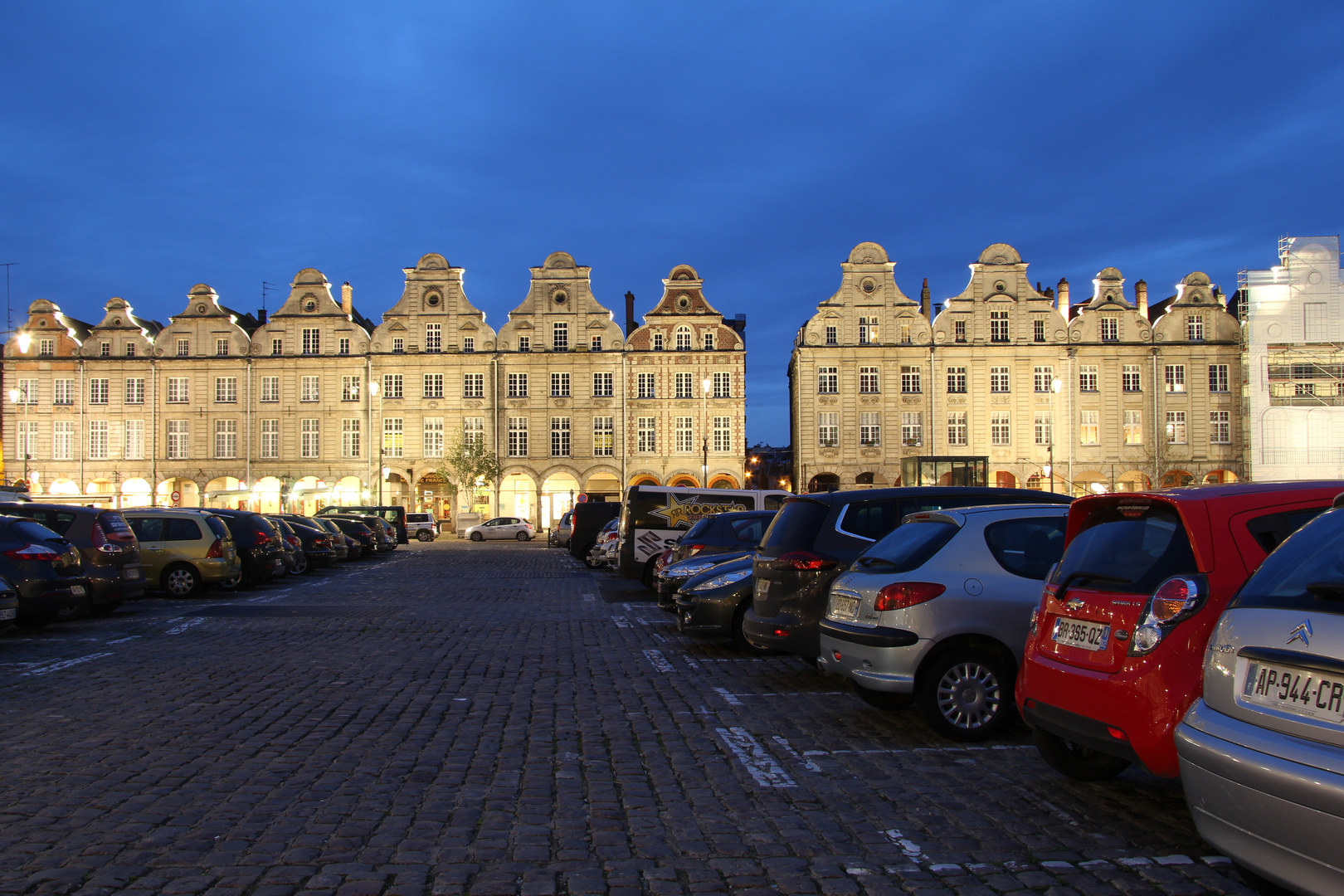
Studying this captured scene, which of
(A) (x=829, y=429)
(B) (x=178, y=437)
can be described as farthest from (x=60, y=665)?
(B) (x=178, y=437)

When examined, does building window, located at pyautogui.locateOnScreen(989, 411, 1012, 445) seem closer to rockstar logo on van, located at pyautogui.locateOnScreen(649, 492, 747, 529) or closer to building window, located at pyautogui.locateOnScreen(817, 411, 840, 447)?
building window, located at pyautogui.locateOnScreen(817, 411, 840, 447)

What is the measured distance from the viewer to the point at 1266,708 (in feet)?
12.4

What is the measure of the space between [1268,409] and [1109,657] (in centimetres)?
5297

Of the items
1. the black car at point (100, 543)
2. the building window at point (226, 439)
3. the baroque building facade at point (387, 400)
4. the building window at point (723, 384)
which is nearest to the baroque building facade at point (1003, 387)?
the building window at point (723, 384)

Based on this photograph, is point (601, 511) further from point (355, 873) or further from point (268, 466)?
point (268, 466)

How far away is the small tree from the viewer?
5947cm

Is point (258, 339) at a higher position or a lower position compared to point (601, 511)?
higher

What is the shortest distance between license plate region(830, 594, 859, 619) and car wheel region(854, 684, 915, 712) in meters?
0.53

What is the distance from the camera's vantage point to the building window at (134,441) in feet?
206

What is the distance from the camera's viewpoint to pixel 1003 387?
197 ft

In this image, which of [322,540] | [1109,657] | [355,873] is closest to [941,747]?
[1109,657]

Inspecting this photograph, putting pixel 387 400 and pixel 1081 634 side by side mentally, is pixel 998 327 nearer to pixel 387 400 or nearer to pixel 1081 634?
pixel 387 400

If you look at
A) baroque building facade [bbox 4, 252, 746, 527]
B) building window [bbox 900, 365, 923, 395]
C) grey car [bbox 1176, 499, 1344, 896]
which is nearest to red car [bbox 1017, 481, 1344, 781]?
grey car [bbox 1176, 499, 1344, 896]

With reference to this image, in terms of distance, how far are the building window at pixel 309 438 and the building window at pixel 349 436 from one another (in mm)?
1422
